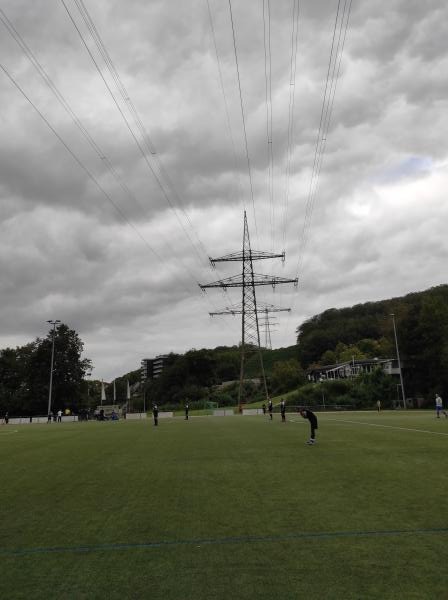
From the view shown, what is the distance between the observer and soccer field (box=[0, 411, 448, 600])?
6336mm

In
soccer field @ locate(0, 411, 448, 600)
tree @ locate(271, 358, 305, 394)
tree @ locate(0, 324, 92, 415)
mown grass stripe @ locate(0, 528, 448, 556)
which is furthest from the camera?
tree @ locate(271, 358, 305, 394)

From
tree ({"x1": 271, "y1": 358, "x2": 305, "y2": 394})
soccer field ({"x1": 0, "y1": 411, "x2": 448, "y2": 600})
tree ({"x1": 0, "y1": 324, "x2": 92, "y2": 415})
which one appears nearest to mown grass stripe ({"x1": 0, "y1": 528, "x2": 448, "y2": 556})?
soccer field ({"x1": 0, "y1": 411, "x2": 448, "y2": 600})

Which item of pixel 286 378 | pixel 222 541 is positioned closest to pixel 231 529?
pixel 222 541

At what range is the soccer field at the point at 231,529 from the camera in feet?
20.8

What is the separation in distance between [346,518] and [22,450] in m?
19.3

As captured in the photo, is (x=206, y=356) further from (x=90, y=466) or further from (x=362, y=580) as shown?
(x=362, y=580)

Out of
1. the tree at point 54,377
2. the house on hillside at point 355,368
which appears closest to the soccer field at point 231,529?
the tree at point 54,377

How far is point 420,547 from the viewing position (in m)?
7.45

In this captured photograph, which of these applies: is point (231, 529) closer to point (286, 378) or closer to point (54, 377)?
point (54, 377)

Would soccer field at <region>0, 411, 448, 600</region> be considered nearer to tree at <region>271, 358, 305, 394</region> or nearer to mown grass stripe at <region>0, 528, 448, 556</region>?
mown grass stripe at <region>0, 528, 448, 556</region>

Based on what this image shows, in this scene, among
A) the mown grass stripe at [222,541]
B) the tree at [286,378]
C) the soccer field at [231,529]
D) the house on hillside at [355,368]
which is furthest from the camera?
the tree at [286,378]

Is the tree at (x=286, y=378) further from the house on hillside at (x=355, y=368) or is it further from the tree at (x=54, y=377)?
the tree at (x=54, y=377)

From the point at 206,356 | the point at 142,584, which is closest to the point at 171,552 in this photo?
the point at 142,584

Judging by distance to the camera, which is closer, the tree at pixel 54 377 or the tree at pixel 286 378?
the tree at pixel 54 377
